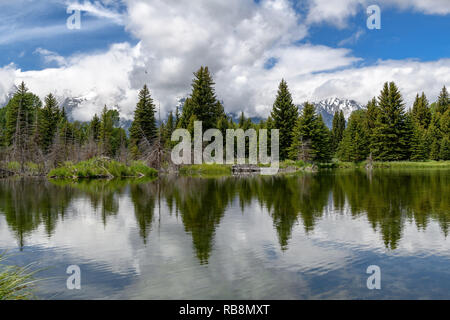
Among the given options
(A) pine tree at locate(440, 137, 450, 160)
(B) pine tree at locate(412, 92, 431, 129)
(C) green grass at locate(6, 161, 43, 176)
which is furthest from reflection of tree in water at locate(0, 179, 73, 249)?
(B) pine tree at locate(412, 92, 431, 129)

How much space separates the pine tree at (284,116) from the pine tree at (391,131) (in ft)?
48.7

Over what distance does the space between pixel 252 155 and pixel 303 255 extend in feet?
147

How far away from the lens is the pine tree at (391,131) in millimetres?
60094

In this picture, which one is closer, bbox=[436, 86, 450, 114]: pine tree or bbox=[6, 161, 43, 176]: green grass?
bbox=[6, 161, 43, 176]: green grass

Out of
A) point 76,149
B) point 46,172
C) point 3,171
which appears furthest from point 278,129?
point 3,171

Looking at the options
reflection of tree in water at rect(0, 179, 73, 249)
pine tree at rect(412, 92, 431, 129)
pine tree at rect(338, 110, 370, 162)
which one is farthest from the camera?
pine tree at rect(412, 92, 431, 129)

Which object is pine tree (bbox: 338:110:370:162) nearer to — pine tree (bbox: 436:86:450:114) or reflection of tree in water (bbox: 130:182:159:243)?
pine tree (bbox: 436:86:450:114)

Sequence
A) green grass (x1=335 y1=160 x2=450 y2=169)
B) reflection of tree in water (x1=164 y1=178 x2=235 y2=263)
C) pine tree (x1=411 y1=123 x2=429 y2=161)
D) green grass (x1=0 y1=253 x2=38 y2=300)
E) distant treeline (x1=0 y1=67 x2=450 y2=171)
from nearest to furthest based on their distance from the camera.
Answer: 1. green grass (x1=0 y1=253 x2=38 y2=300)
2. reflection of tree in water (x1=164 y1=178 x2=235 y2=263)
3. distant treeline (x1=0 y1=67 x2=450 y2=171)
4. green grass (x1=335 y1=160 x2=450 y2=169)
5. pine tree (x1=411 y1=123 x2=429 y2=161)

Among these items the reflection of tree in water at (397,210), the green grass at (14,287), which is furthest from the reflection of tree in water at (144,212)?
the reflection of tree in water at (397,210)

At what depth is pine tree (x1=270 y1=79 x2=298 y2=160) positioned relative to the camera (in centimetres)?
5781

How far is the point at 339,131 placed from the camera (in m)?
91.8

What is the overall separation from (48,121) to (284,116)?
38098 millimetres

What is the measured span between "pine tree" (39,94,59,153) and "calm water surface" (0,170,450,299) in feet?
145

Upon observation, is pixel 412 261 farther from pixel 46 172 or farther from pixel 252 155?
pixel 252 155
